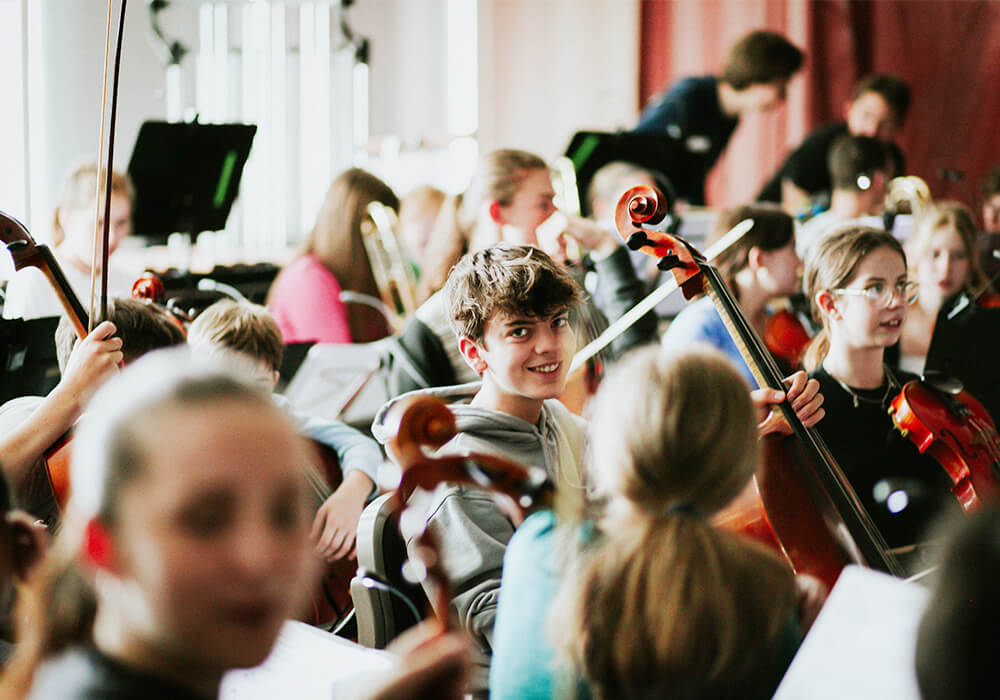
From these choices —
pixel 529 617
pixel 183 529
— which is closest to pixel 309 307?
pixel 529 617

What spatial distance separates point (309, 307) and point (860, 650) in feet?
7.62

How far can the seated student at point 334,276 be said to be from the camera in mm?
3129

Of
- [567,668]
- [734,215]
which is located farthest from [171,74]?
[567,668]

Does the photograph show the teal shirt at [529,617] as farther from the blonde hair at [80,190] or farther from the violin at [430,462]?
the blonde hair at [80,190]

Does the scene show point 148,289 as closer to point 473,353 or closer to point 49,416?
point 49,416

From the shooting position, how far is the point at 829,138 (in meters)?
4.65

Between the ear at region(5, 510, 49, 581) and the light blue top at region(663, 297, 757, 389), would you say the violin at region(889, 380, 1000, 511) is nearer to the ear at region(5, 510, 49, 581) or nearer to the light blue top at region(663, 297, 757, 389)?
the light blue top at region(663, 297, 757, 389)

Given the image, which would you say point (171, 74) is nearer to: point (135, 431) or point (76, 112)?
point (76, 112)

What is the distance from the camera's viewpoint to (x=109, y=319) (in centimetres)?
180

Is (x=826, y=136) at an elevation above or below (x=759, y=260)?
above

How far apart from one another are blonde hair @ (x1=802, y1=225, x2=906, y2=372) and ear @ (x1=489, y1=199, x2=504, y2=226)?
2.39 ft

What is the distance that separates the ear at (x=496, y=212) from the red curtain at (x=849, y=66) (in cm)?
364

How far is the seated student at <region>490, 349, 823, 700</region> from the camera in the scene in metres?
1.04

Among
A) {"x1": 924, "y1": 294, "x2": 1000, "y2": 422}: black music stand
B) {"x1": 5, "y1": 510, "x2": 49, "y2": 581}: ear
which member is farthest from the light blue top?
{"x1": 5, "y1": 510, "x2": 49, "y2": 581}: ear
